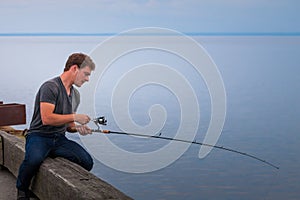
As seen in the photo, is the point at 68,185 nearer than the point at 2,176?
Yes

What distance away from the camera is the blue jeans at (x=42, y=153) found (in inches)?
148

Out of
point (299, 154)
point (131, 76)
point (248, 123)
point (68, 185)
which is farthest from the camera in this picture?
point (248, 123)

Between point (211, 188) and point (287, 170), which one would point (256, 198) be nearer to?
point (211, 188)

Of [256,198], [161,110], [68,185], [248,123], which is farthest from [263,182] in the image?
[68,185]

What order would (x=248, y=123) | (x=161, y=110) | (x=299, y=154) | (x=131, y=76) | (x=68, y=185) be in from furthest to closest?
(x=248, y=123), (x=299, y=154), (x=161, y=110), (x=131, y=76), (x=68, y=185)

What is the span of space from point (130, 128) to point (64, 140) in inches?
61.9

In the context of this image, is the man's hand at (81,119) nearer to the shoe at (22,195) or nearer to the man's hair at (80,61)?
the man's hair at (80,61)

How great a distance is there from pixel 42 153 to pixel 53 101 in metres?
0.35

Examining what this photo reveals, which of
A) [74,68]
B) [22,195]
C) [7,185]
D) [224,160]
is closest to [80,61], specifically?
[74,68]

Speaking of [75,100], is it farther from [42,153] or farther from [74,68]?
[42,153]

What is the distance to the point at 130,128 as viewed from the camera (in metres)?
5.58

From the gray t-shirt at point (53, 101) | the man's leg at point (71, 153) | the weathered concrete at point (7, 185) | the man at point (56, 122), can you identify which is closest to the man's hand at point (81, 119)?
the man at point (56, 122)

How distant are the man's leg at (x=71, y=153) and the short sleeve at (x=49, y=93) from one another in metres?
0.35

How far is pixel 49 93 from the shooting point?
12.4 ft
